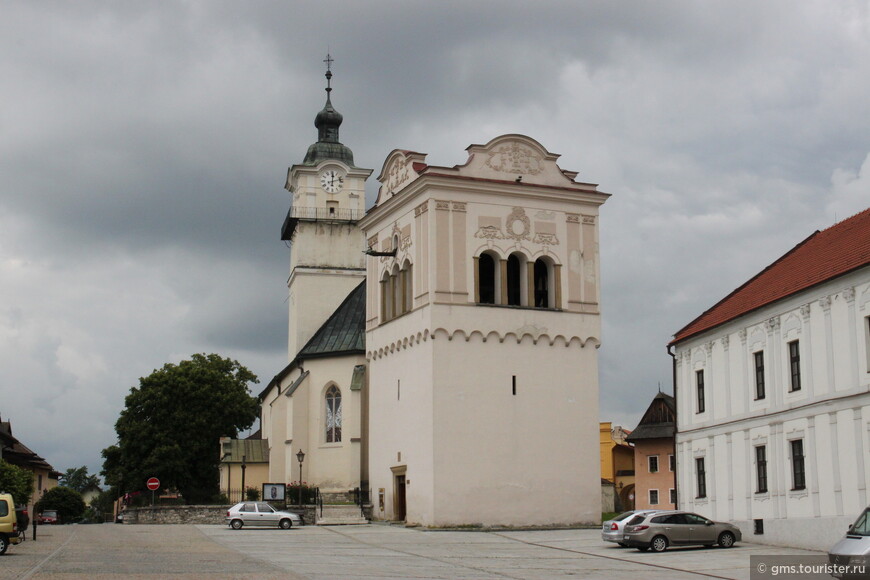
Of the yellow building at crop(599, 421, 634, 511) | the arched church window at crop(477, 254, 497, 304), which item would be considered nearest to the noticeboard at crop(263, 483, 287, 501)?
the arched church window at crop(477, 254, 497, 304)

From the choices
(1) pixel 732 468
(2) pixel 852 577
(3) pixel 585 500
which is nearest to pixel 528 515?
(3) pixel 585 500

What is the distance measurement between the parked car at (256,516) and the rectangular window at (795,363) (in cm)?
2137

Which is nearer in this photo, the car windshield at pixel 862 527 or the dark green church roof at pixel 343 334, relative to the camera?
the car windshield at pixel 862 527

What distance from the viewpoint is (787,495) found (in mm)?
32531

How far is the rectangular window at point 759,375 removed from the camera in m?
34.7

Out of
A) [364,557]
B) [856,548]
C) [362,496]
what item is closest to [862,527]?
[856,548]

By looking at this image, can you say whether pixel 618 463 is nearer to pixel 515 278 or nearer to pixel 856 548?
pixel 515 278

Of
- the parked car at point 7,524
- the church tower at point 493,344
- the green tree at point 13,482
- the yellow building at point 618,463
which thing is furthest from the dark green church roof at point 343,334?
the yellow building at point 618,463

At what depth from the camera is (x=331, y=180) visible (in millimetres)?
69375

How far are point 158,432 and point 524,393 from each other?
31385 millimetres

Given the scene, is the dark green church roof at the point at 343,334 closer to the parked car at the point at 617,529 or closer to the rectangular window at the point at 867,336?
the parked car at the point at 617,529

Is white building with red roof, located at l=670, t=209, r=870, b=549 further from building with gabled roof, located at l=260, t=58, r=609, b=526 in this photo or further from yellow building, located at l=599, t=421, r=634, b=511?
yellow building, located at l=599, t=421, r=634, b=511

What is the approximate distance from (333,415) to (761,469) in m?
26.1

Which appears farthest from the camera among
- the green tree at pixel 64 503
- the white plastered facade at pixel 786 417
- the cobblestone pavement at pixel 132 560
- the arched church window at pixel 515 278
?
the green tree at pixel 64 503
